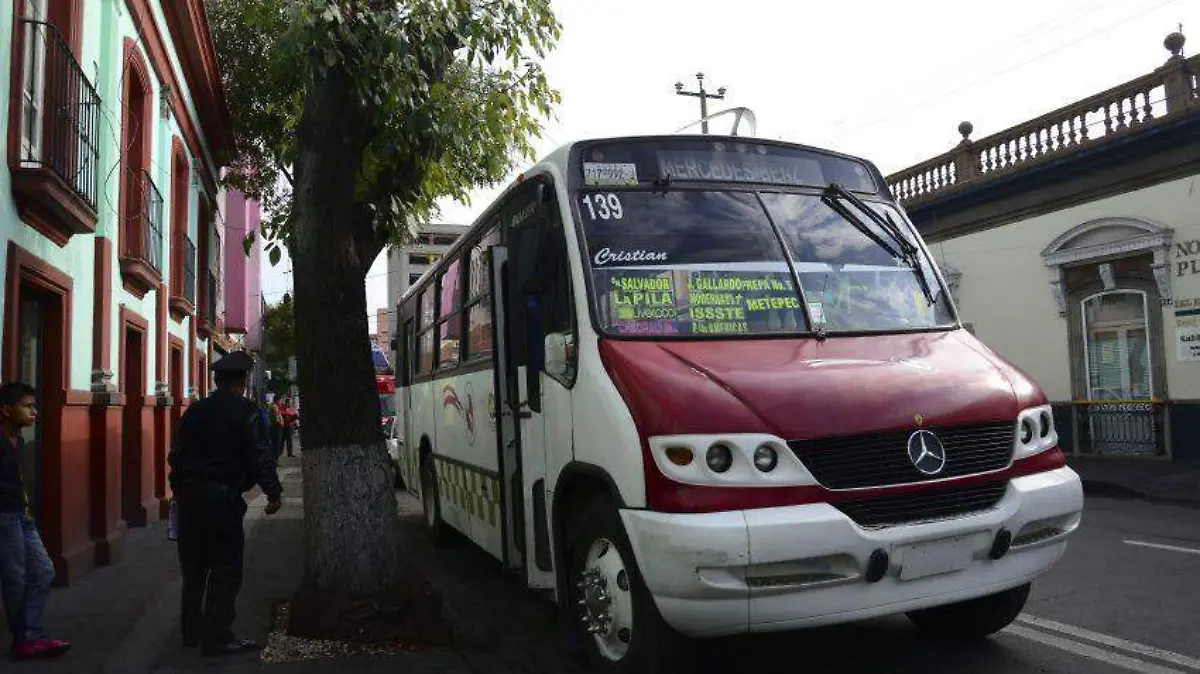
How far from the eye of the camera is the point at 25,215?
243 inches

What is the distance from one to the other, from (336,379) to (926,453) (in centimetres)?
324

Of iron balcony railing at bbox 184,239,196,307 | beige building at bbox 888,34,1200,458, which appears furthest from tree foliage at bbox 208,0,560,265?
beige building at bbox 888,34,1200,458

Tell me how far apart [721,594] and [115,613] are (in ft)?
14.9

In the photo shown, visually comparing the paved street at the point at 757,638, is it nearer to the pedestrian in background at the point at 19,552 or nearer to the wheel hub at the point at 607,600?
the pedestrian in background at the point at 19,552

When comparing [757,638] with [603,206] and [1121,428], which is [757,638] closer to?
[603,206]

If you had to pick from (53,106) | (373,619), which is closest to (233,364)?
(373,619)

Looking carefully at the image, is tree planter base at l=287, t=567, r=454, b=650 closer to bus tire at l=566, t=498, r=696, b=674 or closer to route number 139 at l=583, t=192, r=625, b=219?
bus tire at l=566, t=498, r=696, b=674

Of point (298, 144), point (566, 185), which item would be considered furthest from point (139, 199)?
point (566, 185)

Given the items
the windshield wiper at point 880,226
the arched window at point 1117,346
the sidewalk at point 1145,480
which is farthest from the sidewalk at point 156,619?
the arched window at point 1117,346

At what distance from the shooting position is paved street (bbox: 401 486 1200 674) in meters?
4.33

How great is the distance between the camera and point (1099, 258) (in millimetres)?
15062

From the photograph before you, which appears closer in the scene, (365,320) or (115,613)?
(365,320)

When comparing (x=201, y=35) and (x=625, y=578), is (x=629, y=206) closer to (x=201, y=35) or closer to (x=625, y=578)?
(x=625, y=578)

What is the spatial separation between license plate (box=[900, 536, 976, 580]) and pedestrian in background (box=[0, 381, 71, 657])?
4413 millimetres
